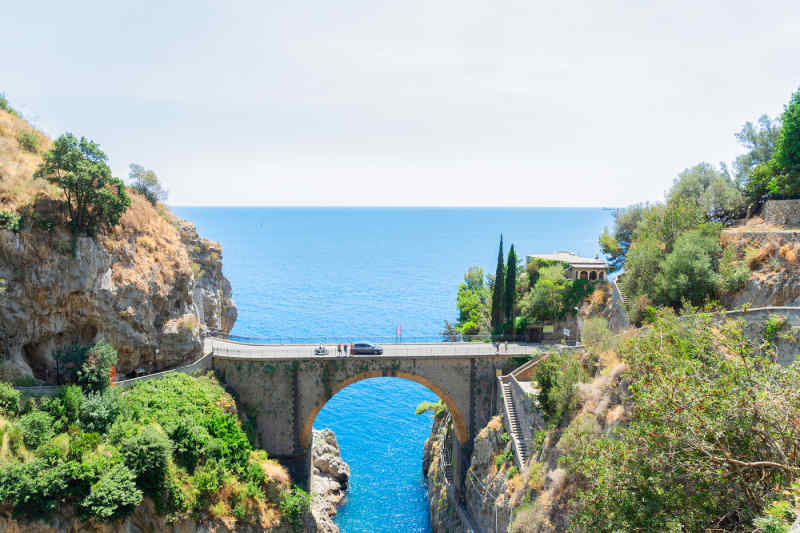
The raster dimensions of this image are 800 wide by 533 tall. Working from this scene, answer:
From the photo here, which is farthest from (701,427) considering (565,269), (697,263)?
(565,269)

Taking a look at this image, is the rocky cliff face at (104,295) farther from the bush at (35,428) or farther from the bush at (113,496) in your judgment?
the bush at (113,496)

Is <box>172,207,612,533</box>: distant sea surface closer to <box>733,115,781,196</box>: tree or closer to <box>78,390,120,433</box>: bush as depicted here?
<box>78,390,120,433</box>: bush

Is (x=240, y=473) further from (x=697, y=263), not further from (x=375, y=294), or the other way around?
(x=375, y=294)

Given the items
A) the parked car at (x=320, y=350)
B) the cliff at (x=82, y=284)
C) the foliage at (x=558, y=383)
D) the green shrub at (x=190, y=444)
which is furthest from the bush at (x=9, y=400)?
the foliage at (x=558, y=383)

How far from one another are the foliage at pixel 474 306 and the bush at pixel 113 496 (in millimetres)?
35690

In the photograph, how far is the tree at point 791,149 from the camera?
111ft

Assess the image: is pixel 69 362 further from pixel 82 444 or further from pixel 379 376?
pixel 379 376

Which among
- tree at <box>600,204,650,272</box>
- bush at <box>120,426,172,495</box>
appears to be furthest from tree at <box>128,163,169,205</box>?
tree at <box>600,204,650,272</box>

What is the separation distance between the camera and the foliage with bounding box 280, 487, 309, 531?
3106 centimetres

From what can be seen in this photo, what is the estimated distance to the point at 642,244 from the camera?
37.5m

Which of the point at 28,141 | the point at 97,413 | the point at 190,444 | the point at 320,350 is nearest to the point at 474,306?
the point at 320,350

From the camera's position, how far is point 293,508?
103 feet

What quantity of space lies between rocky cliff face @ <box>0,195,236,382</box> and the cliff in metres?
0.05

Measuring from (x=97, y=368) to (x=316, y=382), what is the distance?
48.1 feet
